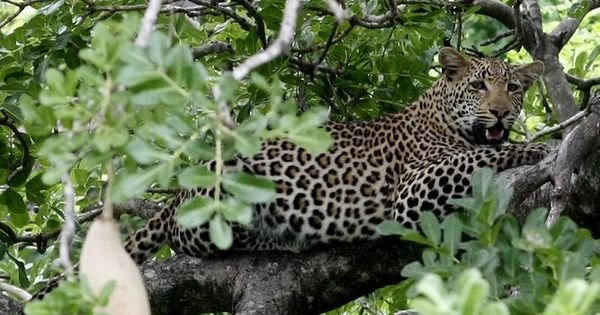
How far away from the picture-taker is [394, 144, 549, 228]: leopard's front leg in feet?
24.3

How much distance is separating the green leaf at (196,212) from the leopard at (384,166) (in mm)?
3427

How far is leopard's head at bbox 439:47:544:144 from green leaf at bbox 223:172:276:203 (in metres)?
4.41

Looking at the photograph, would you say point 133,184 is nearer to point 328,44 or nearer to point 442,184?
point 328,44

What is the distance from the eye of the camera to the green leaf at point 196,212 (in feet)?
11.9

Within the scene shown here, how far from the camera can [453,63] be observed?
27.0 ft

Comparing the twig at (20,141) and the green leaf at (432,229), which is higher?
the green leaf at (432,229)

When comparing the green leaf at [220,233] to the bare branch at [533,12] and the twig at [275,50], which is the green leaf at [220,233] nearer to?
the twig at [275,50]

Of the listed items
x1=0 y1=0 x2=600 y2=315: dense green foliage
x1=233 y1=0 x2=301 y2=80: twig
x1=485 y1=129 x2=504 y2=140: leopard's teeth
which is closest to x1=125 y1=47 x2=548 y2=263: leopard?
x1=485 y1=129 x2=504 y2=140: leopard's teeth

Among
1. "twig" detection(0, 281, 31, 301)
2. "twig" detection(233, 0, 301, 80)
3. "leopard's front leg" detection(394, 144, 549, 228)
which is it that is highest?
"twig" detection(233, 0, 301, 80)

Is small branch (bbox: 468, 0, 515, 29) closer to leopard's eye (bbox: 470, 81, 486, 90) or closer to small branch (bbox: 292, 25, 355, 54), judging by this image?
leopard's eye (bbox: 470, 81, 486, 90)

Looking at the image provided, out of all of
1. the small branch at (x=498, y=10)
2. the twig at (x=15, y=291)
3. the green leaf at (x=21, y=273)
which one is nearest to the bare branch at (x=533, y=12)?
the small branch at (x=498, y=10)

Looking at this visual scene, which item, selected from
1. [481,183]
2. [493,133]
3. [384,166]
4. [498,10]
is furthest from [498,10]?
[481,183]

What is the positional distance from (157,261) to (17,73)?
124 cm

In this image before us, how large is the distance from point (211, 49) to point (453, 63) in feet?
5.18
